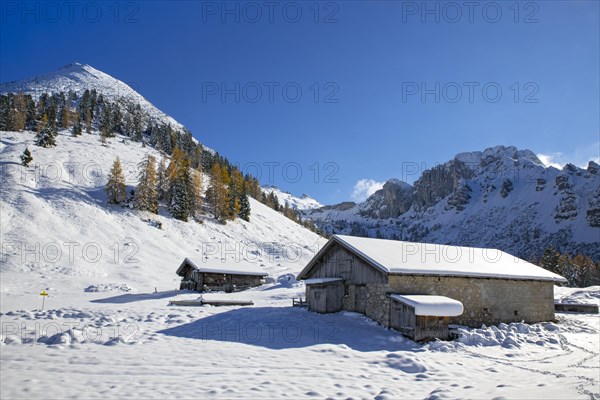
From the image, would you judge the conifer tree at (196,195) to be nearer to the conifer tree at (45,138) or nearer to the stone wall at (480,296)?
the conifer tree at (45,138)

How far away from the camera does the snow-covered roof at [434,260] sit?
72.7 ft

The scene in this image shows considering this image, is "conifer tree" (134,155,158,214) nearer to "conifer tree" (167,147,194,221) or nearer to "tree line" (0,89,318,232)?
"tree line" (0,89,318,232)

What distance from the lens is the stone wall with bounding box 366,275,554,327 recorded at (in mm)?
21750

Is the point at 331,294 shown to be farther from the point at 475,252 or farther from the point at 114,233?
the point at 114,233

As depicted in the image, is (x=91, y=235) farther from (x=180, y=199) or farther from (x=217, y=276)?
(x=217, y=276)

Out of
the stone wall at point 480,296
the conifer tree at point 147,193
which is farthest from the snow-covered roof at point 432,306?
the conifer tree at point 147,193

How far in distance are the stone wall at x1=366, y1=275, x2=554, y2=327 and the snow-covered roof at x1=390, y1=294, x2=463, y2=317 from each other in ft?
4.77

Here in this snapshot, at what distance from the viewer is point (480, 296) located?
24250mm

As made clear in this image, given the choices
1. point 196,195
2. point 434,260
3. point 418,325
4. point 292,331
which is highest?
point 196,195

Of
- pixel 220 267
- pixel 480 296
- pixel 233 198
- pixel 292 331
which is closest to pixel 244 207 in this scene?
pixel 233 198

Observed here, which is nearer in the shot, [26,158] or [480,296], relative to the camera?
[480,296]

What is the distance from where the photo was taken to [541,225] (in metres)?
192

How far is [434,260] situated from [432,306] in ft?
20.0

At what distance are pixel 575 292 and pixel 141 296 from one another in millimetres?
43100
